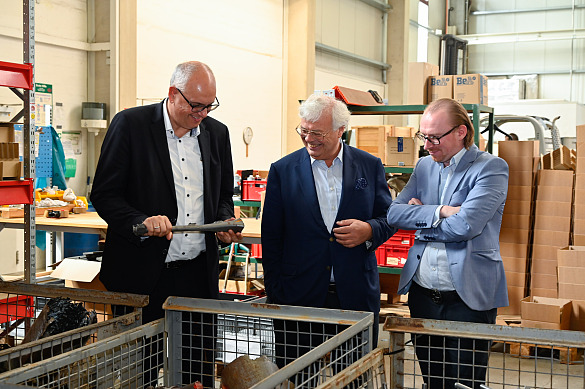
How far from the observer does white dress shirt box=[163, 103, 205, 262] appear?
2326 millimetres

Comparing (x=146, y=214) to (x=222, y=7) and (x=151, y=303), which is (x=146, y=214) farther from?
(x=222, y=7)

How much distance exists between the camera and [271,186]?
2584 mm

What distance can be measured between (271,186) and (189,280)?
491mm

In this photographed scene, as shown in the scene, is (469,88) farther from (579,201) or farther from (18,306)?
(18,306)

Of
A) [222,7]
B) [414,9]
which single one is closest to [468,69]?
[414,9]

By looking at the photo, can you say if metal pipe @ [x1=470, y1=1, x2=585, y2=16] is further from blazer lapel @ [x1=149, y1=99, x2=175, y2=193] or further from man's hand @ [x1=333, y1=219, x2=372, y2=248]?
blazer lapel @ [x1=149, y1=99, x2=175, y2=193]

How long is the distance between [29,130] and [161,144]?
1296mm

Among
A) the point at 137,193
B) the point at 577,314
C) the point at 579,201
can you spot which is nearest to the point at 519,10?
the point at 579,201

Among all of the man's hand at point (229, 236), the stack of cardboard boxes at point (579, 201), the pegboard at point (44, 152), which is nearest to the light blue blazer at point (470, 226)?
the man's hand at point (229, 236)

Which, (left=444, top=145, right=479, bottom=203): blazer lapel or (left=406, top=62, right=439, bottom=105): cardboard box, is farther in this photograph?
(left=406, top=62, right=439, bottom=105): cardboard box

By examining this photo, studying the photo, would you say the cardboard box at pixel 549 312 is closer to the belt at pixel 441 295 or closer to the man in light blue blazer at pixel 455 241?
the man in light blue blazer at pixel 455 241

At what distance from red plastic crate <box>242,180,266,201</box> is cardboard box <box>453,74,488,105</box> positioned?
173 cm

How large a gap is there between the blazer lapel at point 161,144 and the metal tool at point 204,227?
10.9 inches

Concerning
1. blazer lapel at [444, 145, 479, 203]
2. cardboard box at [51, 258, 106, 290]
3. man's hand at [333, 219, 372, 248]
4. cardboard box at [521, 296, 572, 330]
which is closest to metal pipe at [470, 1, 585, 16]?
cardboard box at [521, 296, 572, 330]
